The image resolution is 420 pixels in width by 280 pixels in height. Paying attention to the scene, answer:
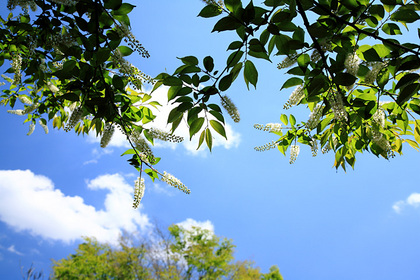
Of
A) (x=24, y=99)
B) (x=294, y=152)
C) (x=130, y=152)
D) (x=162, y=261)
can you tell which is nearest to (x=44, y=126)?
(x=24, y=99)

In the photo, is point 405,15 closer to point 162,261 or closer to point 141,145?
point 141,145

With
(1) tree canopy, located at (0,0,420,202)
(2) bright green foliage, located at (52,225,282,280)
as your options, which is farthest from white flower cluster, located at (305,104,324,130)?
(2) bright green foliage, located at (52,225,282,280)

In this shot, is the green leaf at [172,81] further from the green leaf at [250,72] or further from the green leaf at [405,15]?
the green leaf at [405,15]

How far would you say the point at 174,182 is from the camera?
169cm

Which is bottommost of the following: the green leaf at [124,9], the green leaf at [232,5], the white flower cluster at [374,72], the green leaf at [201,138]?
the green leaf at [201,138]

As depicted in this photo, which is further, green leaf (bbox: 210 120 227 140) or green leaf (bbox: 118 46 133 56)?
green leaf (bbox: 118 46 133 56)

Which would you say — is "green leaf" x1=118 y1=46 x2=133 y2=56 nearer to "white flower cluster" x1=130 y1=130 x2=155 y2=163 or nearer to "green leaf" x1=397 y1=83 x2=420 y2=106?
"white flower cluster" x1=130 y1=130 x2=155 y2=163

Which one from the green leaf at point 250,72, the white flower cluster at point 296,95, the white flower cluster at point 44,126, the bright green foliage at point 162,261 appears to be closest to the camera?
the green leaf at point 250,72

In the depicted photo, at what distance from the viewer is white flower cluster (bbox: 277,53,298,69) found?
1.36m

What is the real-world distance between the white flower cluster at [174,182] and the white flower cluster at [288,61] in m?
0.81

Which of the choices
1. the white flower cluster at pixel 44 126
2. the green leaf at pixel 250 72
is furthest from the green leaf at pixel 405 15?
the white flower cluster at pixel 44 126

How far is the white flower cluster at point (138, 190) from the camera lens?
1.65 metres

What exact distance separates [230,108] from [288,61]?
0.34 m

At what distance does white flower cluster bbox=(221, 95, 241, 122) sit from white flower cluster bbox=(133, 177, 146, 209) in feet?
2.16
